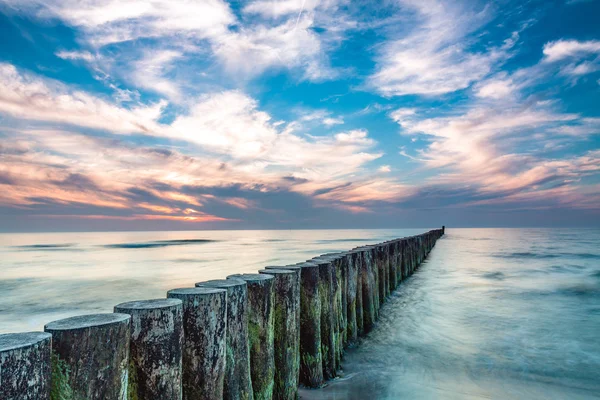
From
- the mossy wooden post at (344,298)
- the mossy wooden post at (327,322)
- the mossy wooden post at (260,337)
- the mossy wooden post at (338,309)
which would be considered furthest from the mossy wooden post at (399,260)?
the mossy wooden post at (260,337)

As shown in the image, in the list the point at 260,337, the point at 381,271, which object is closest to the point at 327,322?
the point at 260,337

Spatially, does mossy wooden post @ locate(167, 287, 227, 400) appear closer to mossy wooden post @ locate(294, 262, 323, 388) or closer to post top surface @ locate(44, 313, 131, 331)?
post top surface @ locate(44, 313, 131, 331)

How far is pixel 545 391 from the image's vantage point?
394cm

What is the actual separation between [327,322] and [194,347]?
1.98 meters

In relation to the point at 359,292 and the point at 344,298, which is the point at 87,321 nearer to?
the point at 344,298

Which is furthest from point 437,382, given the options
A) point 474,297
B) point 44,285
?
point 44,285

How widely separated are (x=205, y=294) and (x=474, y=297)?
8.66 m

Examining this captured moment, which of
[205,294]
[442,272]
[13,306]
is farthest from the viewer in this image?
[442,272]

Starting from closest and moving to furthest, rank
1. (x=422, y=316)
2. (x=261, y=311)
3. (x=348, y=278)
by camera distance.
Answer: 1. (x=261, y=311)
2. (x=348, y=278)
3. (x=422, y=316)

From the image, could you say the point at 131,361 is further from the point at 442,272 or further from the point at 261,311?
the point at 442,272

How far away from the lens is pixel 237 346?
8.16 feet

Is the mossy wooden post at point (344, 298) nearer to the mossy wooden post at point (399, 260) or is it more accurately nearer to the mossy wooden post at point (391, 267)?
the mossy wooden post at point (391, 267)

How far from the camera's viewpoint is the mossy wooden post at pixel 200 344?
220cm

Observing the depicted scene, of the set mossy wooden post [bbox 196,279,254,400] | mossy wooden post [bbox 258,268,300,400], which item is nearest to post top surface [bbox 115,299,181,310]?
mossy wooden post [bbox 196,279,254,400]
